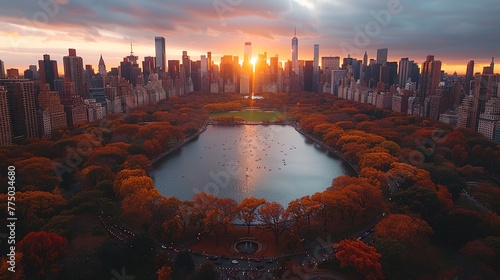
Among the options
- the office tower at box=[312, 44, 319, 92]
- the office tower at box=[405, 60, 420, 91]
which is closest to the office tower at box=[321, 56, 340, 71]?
the office tower at box=[312, 44, 319, 92]

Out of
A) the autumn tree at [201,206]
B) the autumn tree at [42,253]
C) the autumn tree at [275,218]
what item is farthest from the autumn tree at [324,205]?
the autumn tree at [42,253]

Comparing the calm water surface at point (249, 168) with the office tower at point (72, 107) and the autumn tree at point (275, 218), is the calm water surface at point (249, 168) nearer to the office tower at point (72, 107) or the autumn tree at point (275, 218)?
the autumn tree at point (275, 218)

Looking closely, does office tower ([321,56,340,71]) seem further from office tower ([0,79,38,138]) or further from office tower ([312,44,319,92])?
office tower ([0,79,38,138])

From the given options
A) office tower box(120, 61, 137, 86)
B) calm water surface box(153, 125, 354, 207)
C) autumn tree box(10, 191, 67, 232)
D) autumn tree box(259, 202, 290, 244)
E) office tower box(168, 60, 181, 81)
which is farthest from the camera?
office tower box(168, 60, 181, 81)

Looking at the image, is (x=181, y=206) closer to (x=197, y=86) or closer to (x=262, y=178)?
(x=262, y=178)

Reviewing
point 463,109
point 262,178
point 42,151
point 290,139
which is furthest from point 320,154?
point 42,151

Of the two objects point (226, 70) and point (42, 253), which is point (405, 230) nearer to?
point (42, 253)
